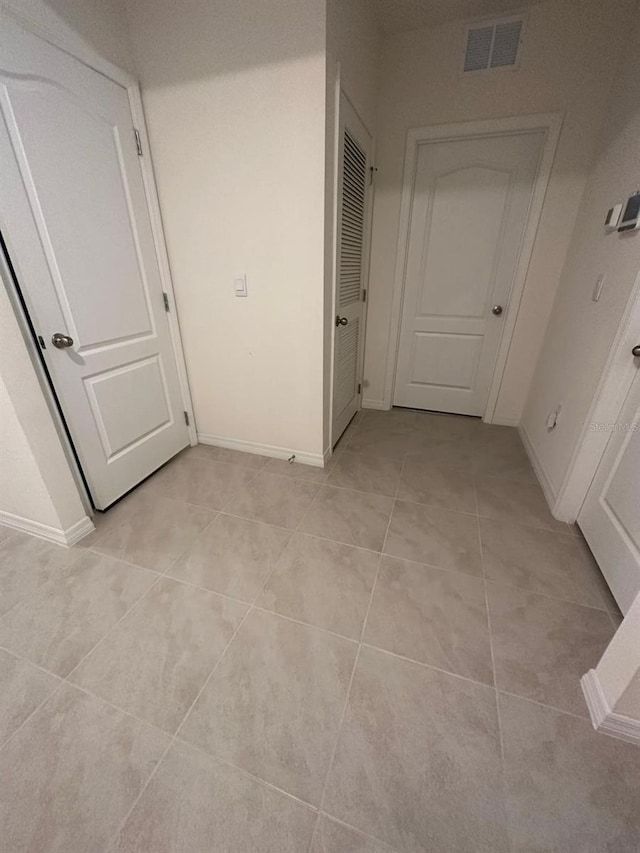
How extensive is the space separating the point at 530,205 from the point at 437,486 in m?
2.00

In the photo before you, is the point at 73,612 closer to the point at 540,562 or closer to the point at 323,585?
the point at 323,585

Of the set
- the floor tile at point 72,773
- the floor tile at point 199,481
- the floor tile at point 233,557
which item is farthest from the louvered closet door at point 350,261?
the floor tile at point 72,773

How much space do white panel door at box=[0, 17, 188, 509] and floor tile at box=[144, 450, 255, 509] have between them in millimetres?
122

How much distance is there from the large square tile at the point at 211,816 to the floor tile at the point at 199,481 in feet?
3.70

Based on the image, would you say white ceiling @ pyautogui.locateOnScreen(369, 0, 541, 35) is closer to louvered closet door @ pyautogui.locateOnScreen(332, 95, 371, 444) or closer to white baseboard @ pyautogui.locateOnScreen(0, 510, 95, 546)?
louvered closet door @ pyautogui.locateOnScreen(332, 95, 371, 444)

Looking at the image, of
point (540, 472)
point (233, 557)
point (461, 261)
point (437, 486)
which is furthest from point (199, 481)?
point (461, 261)

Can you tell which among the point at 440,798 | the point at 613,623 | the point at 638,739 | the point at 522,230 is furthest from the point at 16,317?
the point at 522,230

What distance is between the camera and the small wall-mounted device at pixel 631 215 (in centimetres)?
143

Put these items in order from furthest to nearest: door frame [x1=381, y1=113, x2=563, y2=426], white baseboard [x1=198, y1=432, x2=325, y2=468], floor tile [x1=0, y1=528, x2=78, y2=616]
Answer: white baseboard [x1=198, y1=432, x2=325, y2=468] < door frame [x1=381, y1=113, x2=563, y2=426] < floor tile [x1=0, y1=528, x2=78, y2=616]

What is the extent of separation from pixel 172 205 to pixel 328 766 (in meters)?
2.52

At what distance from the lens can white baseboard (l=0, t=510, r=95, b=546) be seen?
1611mm

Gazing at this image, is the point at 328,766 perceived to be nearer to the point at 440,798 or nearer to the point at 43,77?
the point at 440,798

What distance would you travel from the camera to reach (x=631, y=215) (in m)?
1.48

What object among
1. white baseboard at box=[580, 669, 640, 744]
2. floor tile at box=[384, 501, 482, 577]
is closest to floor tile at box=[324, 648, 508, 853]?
white baseboard at box=[580, 669, 640, 744]
